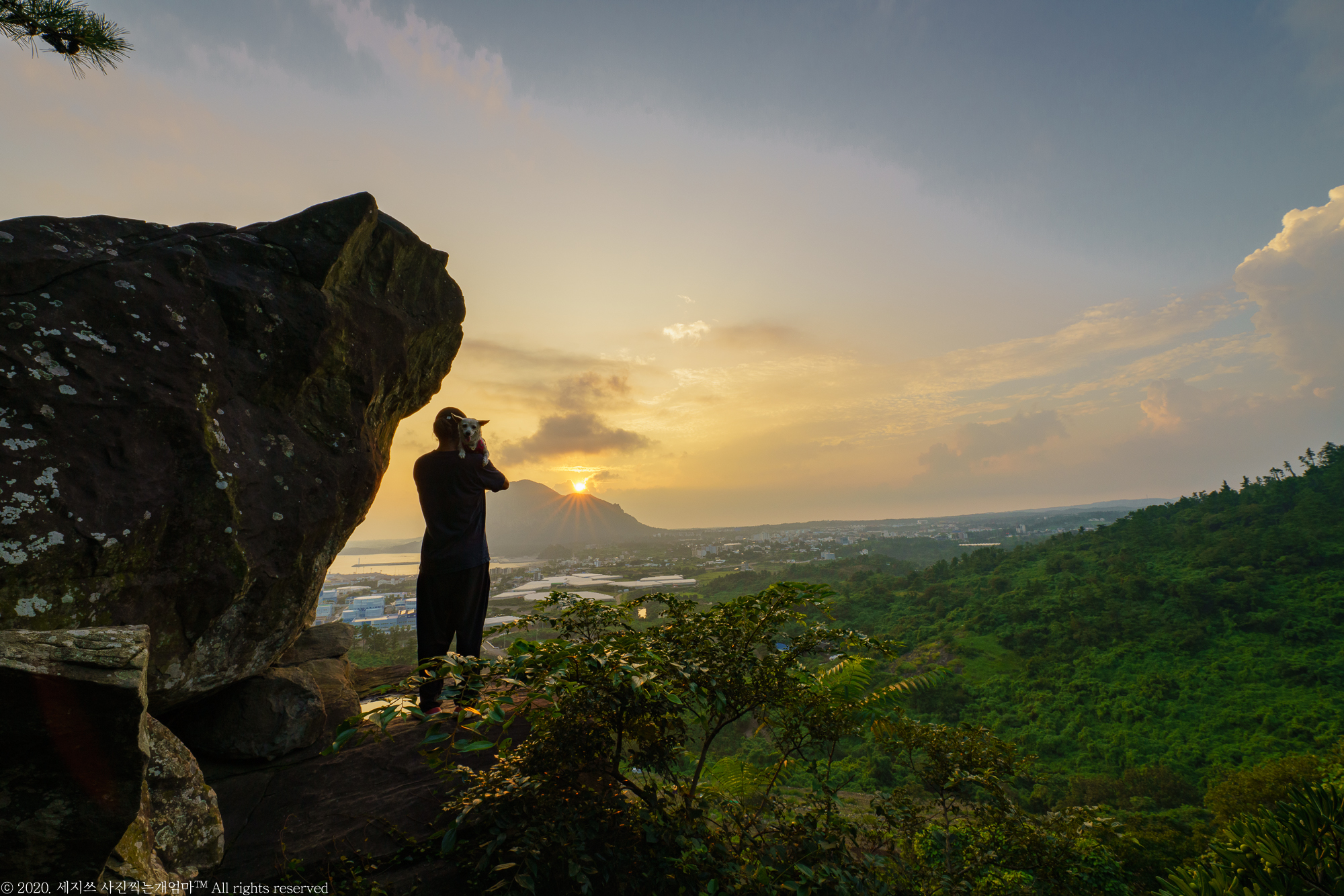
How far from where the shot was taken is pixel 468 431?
568 centimetres

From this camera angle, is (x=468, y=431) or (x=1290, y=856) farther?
(x=468, y=431)

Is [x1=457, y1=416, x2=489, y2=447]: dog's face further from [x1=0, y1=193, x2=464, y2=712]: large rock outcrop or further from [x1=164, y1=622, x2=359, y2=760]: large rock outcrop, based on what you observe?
[x1=164, y1=622, x2=359, y2=760]: large rock outcrop

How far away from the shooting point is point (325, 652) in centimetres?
641

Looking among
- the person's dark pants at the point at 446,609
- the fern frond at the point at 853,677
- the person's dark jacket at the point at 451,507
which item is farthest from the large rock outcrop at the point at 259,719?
the fern frond at the point at 853,677

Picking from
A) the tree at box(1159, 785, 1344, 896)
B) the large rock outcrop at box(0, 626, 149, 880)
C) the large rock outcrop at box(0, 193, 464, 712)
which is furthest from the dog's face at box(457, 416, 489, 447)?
the tree at box(1159, 785, 1344, 896)

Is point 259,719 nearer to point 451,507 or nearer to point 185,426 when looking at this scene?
point 451,507

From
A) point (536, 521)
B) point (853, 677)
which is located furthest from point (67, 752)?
point (536, 521)

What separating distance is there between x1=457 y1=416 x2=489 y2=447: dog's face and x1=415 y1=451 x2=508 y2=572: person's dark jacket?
138 mm

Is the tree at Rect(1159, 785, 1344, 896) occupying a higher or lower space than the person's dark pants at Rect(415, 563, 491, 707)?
lower

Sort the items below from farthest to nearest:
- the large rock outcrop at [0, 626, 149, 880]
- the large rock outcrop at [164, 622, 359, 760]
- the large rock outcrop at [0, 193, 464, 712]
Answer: the large rock outcrop at [164, 622, 359, 760], the large rock outcrop at [0, 193, 464, 712], the large rock outcrop at [0, 626, 149, 880]

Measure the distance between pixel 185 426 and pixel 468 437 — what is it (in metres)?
2.31

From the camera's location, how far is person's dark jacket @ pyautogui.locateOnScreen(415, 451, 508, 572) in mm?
5508

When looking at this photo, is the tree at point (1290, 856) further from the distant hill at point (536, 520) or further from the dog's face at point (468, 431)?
the distant hill at point (536, 520)

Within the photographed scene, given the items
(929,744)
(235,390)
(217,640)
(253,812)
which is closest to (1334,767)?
(929,744)
